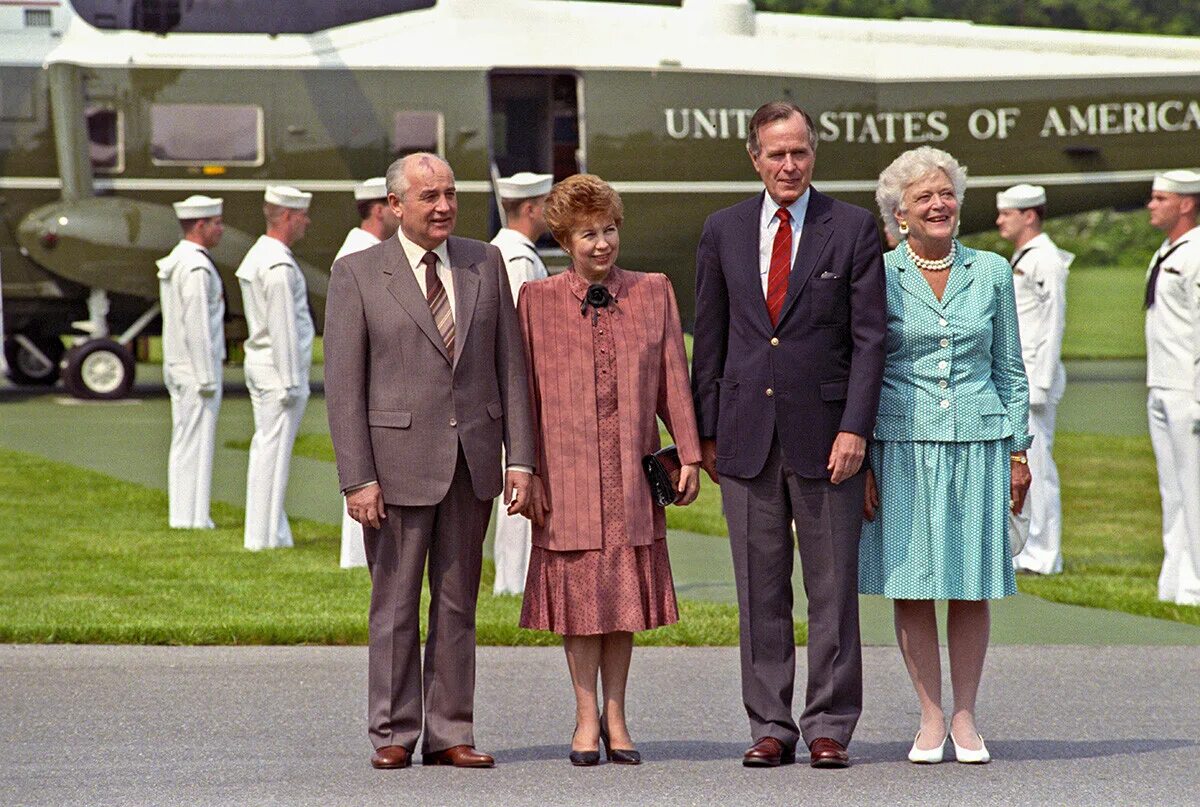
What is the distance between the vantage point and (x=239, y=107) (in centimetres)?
1964

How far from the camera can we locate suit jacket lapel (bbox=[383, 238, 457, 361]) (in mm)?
5906

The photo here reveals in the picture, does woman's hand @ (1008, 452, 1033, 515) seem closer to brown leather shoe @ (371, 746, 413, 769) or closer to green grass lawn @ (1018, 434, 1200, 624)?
brown leather shoe @ (371, 746, 413, 769)

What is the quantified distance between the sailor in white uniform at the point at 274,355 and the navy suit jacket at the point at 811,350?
5.32 m

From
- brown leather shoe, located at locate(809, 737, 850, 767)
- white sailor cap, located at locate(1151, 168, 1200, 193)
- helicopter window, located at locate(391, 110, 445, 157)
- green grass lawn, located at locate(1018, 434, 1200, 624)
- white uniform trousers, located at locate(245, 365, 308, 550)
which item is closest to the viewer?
brown leather shoe, located at locate(809, 737, 850, 767)

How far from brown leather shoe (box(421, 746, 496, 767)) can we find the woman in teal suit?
1236mm

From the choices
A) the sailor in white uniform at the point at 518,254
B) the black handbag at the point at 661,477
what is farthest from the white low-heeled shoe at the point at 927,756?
the sailor in white uniform at the point at 518,254

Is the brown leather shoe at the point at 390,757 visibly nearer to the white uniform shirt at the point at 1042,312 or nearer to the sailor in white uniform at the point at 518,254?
the sailor in white uniform at the point at 518,254

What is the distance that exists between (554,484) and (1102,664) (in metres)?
2.78

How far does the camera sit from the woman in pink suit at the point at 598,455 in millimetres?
5941

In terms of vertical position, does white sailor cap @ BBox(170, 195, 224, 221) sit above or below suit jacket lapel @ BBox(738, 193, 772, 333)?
above

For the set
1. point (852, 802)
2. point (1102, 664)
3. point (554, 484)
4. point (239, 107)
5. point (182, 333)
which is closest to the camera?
point (852, 802)

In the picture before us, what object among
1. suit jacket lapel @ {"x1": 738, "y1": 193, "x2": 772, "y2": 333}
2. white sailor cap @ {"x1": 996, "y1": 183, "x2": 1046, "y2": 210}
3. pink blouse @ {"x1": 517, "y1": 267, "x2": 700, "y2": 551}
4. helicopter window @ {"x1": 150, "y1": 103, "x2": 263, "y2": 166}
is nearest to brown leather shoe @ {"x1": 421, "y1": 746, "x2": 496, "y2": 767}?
pink blouse @ {"x1": 517, "y1": 267, "x2": 700, "y2": 551}

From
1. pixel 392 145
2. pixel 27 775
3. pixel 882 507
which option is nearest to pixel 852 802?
pixel 882 507

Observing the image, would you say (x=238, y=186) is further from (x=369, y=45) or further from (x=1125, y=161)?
(x=1125, y=161)
